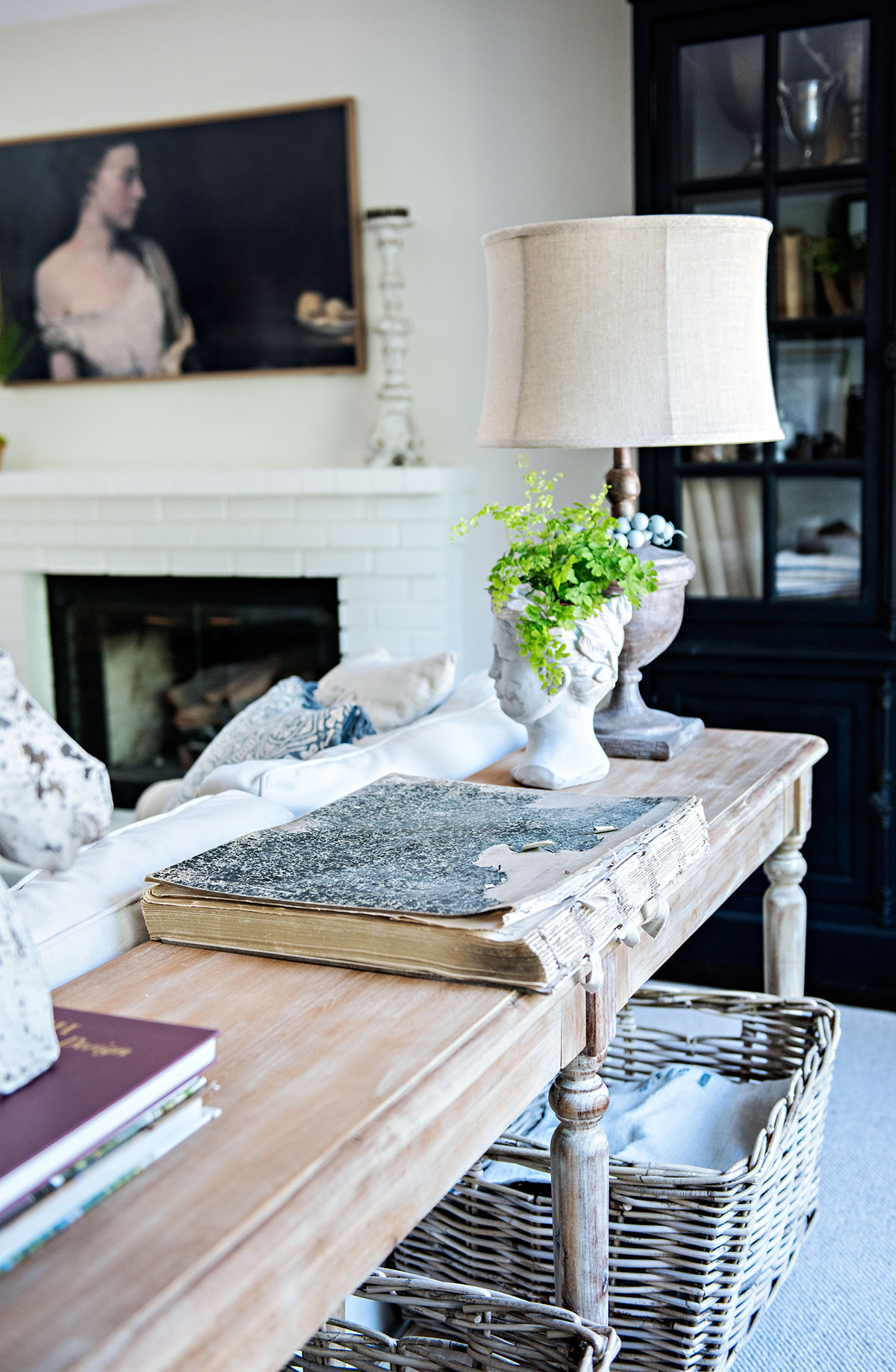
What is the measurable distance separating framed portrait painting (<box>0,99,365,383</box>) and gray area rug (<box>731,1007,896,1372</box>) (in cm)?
241

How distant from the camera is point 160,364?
3.85 metres

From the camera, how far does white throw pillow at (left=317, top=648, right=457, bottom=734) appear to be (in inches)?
78.5

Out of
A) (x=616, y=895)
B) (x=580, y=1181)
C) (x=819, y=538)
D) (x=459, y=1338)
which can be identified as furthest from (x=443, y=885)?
(x=819, y=538)

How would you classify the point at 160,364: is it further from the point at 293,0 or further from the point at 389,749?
the point at 389,749

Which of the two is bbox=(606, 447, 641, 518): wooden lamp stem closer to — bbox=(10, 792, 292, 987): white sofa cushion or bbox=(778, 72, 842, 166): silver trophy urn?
bbox=(10, 792, 292, 987): white sofa cushion

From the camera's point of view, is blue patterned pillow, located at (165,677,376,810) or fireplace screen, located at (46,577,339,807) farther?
fireplace screen, located at (46,577,339,807)

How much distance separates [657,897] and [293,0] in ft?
10.7

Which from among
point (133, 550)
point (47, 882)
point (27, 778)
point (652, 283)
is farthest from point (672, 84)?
point (27, 778)

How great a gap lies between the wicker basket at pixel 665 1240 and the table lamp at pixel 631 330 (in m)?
0.86

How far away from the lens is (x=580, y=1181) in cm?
110

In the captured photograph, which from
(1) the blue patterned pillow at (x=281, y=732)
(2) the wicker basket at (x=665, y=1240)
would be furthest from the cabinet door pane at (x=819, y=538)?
(2) the wicker basket at (x=665, y=1240)

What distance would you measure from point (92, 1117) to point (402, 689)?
1356 millimetres

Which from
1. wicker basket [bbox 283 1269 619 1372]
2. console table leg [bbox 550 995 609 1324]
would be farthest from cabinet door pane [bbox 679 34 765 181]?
wicker basket [bbox 283 1269 619 1372]

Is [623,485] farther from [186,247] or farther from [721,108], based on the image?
[186,247]
